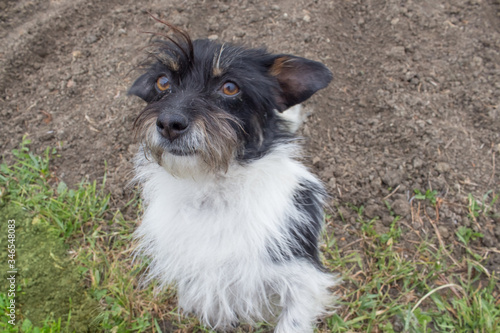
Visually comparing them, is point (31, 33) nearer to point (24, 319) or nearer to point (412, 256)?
point (24, 319)

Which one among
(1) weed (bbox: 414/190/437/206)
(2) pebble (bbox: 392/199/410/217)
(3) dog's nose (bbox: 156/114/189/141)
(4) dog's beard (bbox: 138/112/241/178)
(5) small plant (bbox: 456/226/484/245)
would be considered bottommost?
(5) small plant (bbox: 456/226/484/245)

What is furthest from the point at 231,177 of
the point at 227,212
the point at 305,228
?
the point at 305,228

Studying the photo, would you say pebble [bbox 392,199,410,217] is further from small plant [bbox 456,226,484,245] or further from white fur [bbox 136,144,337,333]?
white fur [bbox 136,144,337,333]

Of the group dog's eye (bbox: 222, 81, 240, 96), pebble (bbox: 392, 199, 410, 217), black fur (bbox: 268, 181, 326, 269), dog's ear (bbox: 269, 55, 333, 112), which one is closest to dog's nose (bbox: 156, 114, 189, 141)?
dog's eye (bbox: 222, 81, 240, 96)

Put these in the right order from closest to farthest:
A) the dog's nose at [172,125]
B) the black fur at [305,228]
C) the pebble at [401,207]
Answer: the dog's nose at [172,125] → the black fur at [305,228] → the pebble at [401,207]

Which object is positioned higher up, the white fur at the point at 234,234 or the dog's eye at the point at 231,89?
the dog's eye at the point at 231,89

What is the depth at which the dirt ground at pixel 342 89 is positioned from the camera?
3209mm

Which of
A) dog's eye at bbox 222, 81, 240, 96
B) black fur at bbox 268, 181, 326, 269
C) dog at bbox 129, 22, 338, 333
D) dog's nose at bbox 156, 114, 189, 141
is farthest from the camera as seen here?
black fur at bbox 268, 181, 326, 269

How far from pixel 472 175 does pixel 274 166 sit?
213cm

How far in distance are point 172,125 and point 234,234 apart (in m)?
0.73

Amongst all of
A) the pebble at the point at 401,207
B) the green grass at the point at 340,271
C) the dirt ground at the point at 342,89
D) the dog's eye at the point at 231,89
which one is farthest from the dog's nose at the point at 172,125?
the pebble at the point at 401,207

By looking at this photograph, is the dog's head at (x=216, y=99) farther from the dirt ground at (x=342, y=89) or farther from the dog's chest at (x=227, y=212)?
the dirt ground at (x=342, y=89)

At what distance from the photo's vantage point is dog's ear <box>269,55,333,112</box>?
6.46 ft

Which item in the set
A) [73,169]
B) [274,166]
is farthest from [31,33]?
[274,166]
